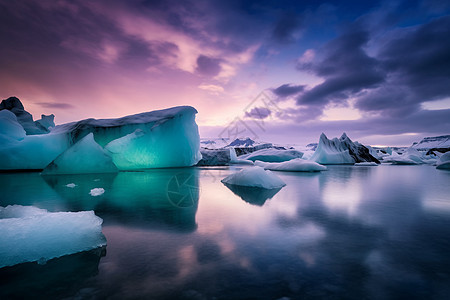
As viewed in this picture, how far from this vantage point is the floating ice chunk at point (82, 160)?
802cm

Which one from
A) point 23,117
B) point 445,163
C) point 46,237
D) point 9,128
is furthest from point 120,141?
point 445,163

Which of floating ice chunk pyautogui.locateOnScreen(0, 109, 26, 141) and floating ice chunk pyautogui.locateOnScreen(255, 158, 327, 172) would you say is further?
floating ice chunk pyautogui.locateOnScreen(255, 158, 327, 172)

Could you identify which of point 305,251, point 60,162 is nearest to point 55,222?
point 305,251

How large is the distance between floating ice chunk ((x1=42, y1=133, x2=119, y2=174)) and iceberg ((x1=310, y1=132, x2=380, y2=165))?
53.7 feet

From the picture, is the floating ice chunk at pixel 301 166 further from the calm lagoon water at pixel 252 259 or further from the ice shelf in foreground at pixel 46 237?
the ice shelf in foreground at pixel 46 237

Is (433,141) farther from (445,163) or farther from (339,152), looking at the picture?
(445,163)

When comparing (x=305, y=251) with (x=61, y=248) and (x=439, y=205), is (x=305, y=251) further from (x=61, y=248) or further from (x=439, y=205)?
(x=439, y=205)

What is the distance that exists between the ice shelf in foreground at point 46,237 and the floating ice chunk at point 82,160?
23.1 feet

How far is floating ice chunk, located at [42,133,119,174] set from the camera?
26.3ft

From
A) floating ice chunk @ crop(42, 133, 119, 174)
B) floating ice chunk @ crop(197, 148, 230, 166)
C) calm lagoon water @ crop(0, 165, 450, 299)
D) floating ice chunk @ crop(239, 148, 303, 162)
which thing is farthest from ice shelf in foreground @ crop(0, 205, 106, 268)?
floating ice chunk @ crop(239, 148, 303, 162)

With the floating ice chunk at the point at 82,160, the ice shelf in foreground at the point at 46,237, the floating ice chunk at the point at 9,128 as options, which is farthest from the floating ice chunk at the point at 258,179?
the floating ice chunk at the point at 9,128

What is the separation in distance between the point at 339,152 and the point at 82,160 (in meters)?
18.8

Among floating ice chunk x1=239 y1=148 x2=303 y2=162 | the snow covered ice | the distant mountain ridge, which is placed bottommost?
floating ice chunk x1=239 y1=148 x2=303 y2=162

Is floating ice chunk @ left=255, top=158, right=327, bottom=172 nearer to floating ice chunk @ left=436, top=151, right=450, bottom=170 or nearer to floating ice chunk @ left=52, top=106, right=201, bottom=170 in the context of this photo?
floating ice chunk @ left=52, top=106, right=201, bottom=170
